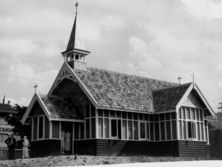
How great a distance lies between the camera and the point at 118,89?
34.3m

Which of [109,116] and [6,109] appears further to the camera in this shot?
[6,109]

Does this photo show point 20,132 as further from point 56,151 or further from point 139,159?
point 139,159

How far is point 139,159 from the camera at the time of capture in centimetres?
2819

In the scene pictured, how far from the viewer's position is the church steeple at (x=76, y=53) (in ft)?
114

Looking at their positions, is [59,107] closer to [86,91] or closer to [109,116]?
[86,91]

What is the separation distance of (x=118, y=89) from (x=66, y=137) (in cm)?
656

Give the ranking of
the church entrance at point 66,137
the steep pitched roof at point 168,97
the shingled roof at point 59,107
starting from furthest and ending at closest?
the steep pitched roof at point 168,97
the church entrance at point 66,137
the shingled roof at point 59,107

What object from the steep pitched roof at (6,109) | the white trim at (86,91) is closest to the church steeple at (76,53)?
the white trim at (86,91)

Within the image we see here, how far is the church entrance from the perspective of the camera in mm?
31370

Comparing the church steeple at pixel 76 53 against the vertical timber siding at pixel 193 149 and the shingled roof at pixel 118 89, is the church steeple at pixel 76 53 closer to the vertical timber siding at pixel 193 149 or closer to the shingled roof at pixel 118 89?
the shingled roof at pixel 118 89

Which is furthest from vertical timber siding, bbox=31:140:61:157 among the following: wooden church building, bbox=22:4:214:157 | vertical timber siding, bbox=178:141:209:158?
vertical timber siding, bbox=178:141:209:158

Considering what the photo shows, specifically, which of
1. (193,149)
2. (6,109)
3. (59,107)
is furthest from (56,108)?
(6,109)

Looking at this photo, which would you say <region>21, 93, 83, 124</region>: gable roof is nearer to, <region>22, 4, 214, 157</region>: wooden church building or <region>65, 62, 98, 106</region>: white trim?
<region>22, 4, 214, 157</region>: wooden church building

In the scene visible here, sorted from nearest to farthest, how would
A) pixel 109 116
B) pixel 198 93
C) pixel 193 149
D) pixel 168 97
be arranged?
1. pixel 109 116
2. pixel 193 149
3. pixel 198 93
4. pixel 168 97
